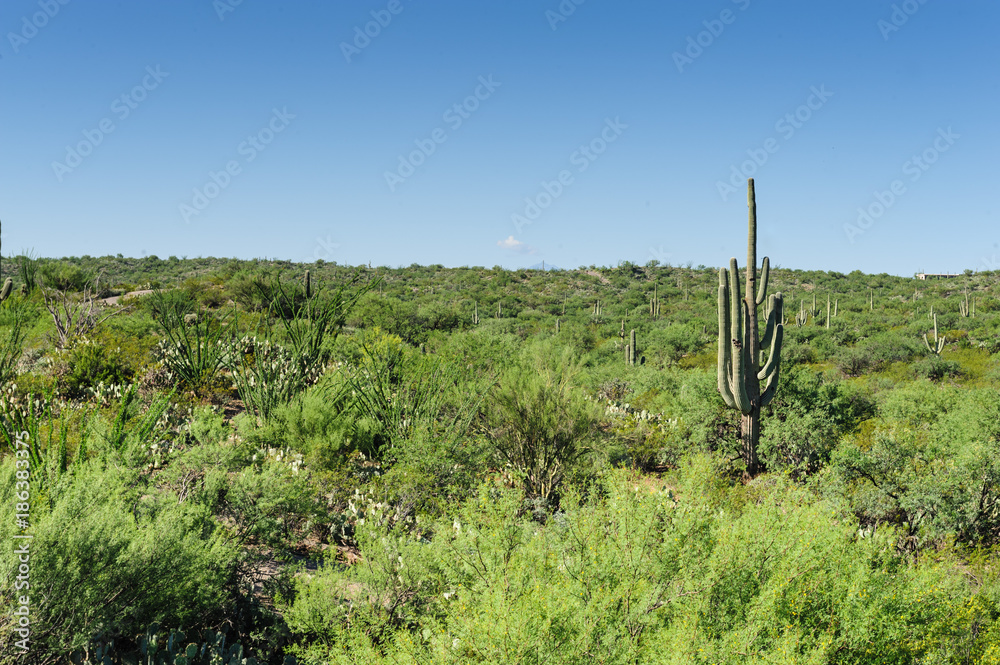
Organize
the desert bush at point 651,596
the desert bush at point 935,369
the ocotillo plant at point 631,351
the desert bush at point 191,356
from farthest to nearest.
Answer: the ocotillo plant at point 631,351 < the desert bush at point 935,369 < the desert bush at point 191,356 < the desert bush at point 651,596

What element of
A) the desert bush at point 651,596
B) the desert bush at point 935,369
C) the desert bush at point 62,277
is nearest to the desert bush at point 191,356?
the desert bush at point 651,596

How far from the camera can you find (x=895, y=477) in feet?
25.1

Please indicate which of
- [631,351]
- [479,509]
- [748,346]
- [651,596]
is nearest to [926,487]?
[748,346]

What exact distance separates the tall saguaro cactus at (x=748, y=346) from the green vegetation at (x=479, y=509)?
66mm

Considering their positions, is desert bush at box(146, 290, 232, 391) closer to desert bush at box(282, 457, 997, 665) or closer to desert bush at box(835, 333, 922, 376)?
desert bush at box(282, 457, 997, 665)

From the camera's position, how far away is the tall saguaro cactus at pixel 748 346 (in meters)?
10.1

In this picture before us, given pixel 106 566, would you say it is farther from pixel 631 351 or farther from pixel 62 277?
pixel 62 277

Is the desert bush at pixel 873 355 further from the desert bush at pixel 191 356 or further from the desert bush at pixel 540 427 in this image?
the desert bush at pixel 191 356

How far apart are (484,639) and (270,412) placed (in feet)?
24.1

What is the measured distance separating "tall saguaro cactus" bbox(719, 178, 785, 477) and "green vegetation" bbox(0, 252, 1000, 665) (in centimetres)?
7

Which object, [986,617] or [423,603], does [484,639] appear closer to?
[423,603]

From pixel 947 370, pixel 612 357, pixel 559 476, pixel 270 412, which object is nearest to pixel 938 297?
pixel 947 370

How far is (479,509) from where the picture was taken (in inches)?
229

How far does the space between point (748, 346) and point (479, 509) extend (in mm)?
7162
